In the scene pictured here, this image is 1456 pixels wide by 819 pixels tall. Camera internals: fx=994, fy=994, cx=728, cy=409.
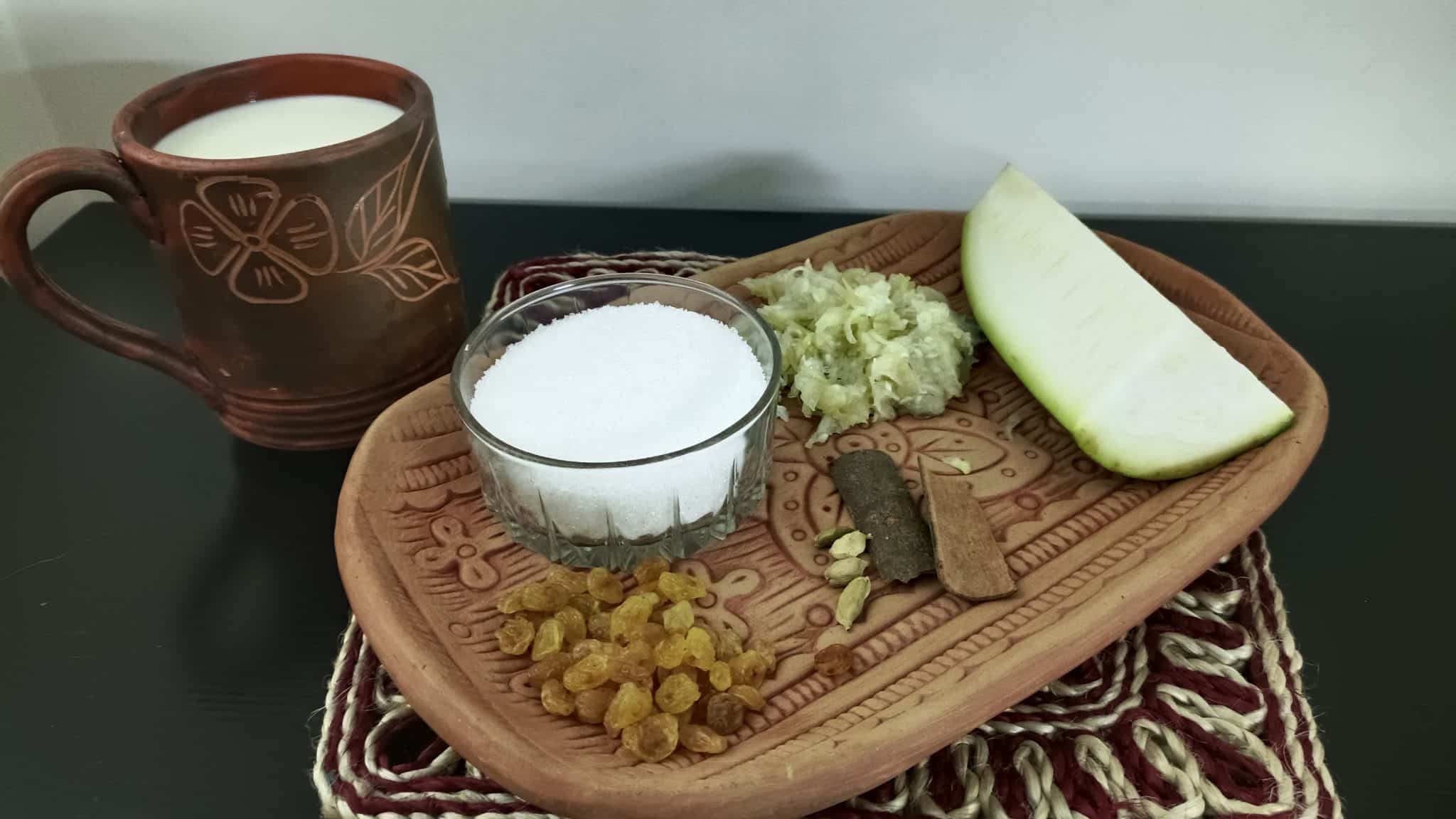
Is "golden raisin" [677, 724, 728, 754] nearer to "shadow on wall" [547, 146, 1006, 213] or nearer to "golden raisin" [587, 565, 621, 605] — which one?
"golden raisin" [587, 565, 621, 605]

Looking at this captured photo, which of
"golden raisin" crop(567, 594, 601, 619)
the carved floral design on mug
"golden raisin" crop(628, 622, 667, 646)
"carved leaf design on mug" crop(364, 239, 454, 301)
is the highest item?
the carved floral design on mug

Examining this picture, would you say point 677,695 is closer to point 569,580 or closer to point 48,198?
point 569,580

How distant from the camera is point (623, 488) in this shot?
→ 0.64 metres

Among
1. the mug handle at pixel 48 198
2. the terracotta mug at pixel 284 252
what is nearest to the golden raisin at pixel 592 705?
the terracotta mug at pixel 284 252

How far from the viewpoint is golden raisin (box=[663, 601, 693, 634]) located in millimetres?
608

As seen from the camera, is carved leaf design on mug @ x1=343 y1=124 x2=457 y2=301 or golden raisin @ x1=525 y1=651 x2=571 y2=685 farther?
carved leaf design on mug @ x1=343 y1=124 x2=457 y2=301

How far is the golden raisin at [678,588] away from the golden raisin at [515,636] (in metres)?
0.09

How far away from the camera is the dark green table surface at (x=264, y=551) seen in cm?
59

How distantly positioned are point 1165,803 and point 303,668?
0.53 metres

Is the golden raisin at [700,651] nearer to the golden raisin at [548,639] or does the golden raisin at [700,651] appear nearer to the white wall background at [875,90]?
the golden raisin at [548,639]

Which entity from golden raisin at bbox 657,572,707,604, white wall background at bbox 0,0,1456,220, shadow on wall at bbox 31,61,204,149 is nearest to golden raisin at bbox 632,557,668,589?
golden raisin at bbox 657,572,707,604

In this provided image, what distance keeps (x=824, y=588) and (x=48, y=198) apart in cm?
58

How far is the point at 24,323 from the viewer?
980mm

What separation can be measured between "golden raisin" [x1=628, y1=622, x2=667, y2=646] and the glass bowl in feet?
0.26
